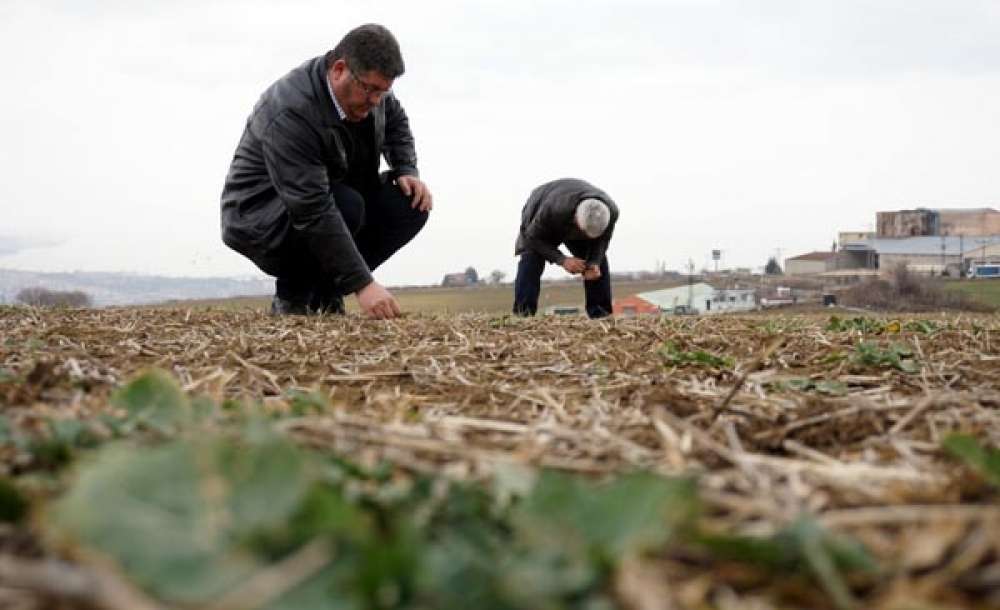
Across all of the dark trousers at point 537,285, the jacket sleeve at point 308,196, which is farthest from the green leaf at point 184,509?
the dark trousers at point 537,285

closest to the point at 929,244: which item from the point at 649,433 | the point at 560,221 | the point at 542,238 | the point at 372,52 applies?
the point at 542,238

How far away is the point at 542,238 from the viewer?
27.3 feet

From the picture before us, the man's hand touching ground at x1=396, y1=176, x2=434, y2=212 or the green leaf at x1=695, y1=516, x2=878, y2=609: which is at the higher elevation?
the man's hand touching ground at x1=396, y1=176, x2=434, y2=212

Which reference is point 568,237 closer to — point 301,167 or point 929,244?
point 301,167

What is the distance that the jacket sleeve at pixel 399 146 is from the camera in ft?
21.2

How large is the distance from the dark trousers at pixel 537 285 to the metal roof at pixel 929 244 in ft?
198

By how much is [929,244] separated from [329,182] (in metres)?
70.2

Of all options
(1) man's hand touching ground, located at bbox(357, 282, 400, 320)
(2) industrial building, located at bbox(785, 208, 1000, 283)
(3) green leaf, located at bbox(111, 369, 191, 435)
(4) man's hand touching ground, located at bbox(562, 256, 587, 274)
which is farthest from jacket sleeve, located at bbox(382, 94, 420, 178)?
(2) industrial building, located at bbox(785, 208, 1000, 283)

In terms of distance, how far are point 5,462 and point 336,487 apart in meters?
0.59

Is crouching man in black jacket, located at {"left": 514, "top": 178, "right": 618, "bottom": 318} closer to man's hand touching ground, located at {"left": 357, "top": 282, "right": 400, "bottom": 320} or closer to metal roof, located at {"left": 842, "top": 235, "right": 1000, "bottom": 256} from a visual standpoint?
man's hand touching ground, located at {"left": 357, "top": 282, "right": 400, "bottom": 320}

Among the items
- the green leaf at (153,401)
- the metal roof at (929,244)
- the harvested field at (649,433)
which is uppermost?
the metal roof at (929,244)

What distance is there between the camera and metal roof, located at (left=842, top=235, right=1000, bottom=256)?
64.0 meters

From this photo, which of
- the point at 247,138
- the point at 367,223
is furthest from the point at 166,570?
the point at 367,223

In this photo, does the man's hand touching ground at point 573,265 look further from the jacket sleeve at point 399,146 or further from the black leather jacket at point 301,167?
the black leather jacket at point 301,167
